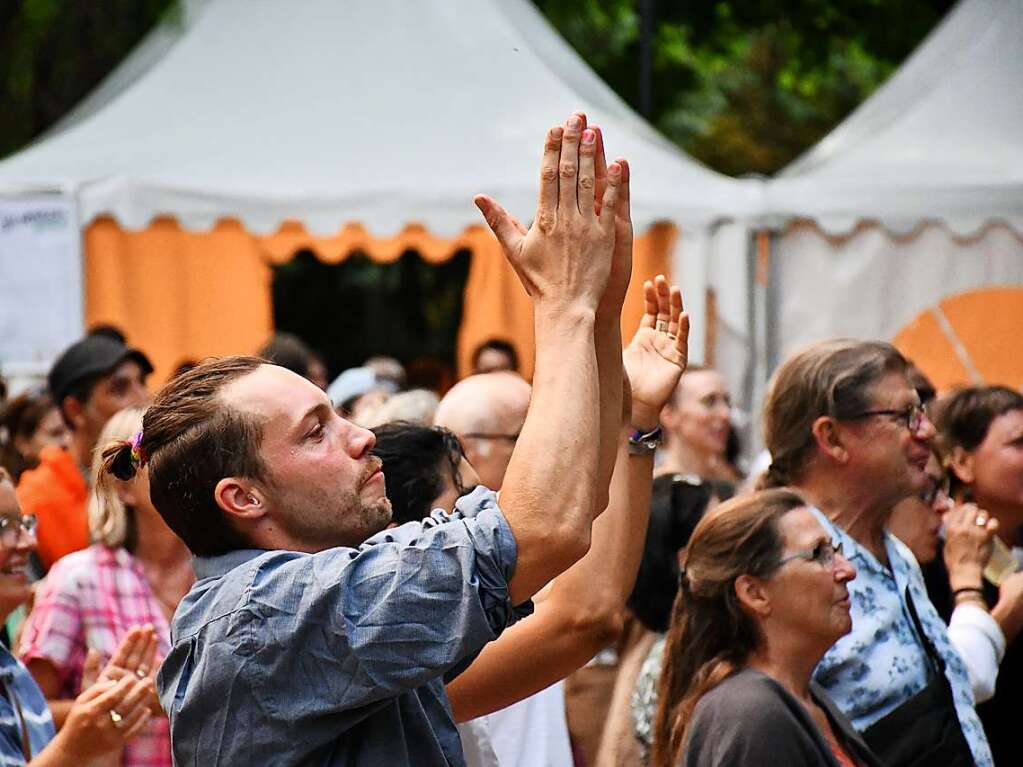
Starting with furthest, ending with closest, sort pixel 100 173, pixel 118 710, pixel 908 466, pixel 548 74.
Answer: pixel 548 74 < pixel 100 173 < pixel 908 466 < pixel 118 710

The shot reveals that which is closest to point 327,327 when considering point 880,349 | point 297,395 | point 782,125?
point 782,125

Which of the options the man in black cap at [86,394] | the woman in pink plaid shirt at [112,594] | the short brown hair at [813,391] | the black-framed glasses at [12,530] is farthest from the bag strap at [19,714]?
the man in black cap at [86,394]

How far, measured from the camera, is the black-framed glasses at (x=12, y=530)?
3.47 metres

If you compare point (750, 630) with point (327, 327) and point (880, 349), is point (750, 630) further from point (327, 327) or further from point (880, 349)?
point (327, 327)

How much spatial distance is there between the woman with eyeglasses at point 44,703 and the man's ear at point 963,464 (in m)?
2.75

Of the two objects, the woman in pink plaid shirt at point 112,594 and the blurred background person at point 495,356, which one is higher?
the woman in pink plaid shirt at point 112,594

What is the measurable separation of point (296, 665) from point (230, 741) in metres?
0.15

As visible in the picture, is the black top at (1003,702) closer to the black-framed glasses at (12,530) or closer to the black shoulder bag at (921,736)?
the black shoulder bag at (921,736)

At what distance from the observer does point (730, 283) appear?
801 centimetres

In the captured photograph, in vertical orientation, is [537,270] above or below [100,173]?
above

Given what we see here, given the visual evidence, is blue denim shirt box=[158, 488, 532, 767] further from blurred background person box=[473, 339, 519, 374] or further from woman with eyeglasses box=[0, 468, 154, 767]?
blurred background person box=[473, 339, 519, 374]

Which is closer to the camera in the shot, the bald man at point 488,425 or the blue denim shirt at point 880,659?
the blue denim shirt at point 880,659

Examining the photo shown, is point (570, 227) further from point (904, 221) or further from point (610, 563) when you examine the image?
point (904, 221)

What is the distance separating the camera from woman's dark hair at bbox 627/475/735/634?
4.38 metres
